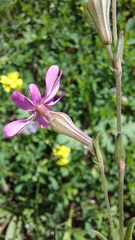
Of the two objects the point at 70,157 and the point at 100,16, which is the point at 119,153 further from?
the point at 70,157

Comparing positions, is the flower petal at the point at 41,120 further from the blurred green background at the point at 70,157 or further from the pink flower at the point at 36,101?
the blurred green background at the point at 70,157

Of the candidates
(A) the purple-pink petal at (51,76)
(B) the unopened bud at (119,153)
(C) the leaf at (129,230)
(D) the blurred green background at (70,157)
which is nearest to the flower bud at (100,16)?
(A) the purple-pink petal at (51,76)

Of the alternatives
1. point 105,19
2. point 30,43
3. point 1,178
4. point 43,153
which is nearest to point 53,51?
point 30,43

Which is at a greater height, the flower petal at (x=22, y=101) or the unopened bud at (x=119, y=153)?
the flower petal at (x=22, y=101)

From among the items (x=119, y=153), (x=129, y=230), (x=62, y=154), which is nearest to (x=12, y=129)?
(x=119, y=153)

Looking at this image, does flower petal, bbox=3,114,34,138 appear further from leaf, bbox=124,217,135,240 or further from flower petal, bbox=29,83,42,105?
leaf, bbox=124,217,135,240

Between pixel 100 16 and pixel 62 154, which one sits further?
pixel 62 154

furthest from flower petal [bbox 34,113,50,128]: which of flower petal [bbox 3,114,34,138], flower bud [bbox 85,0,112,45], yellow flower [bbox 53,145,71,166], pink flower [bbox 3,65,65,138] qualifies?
yellow flower [bbox 53,145,71,166]
